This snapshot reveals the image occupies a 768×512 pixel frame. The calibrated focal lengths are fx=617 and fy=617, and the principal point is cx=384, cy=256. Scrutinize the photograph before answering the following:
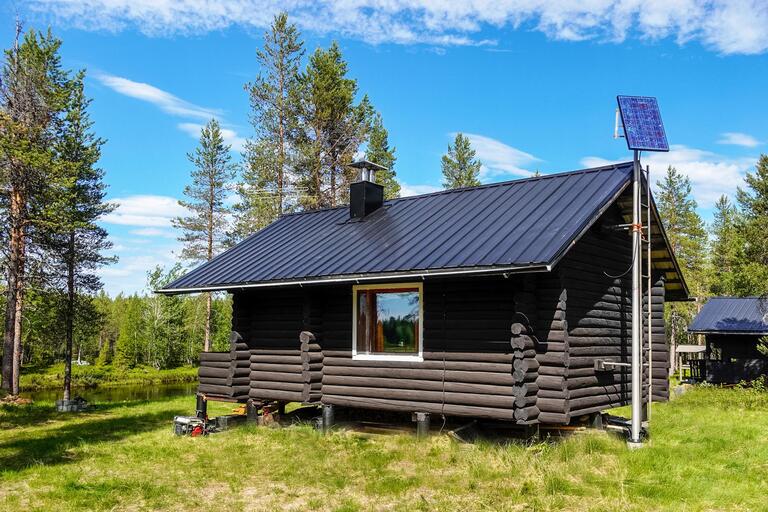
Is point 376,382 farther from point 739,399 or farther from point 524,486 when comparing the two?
point 739,399

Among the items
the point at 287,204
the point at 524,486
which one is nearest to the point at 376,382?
the point at 524,486

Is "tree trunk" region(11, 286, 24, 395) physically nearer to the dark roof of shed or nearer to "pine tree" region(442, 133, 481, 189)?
the dark roof of shed

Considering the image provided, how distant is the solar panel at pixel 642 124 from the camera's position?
10961mm

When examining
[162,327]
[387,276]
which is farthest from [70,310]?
[162,327]

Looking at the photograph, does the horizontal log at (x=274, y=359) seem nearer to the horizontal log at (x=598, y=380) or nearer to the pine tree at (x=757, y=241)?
the horizontal log at (x=598, y=380)

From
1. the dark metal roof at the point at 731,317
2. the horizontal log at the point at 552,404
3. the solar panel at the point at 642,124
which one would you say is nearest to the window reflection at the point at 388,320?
the horizontal log at the point at 552,404

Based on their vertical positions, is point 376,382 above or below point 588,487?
above

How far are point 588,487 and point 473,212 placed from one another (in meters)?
6.63

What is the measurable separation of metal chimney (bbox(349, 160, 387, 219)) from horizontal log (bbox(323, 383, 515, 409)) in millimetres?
5022

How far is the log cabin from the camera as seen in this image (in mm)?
10812

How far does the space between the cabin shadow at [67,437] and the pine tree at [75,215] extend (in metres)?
4.88

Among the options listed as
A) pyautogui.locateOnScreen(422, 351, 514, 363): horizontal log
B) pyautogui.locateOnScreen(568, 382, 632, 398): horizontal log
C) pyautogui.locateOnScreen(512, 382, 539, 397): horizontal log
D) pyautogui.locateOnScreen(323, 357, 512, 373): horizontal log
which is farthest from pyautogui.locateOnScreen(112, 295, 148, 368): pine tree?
pyautogui.locateOnScreen(512, 382, 539, 397): horizontal log

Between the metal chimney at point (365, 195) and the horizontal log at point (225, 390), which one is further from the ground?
the metal chimney at point (365, 195)

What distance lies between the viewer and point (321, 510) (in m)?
8.13
